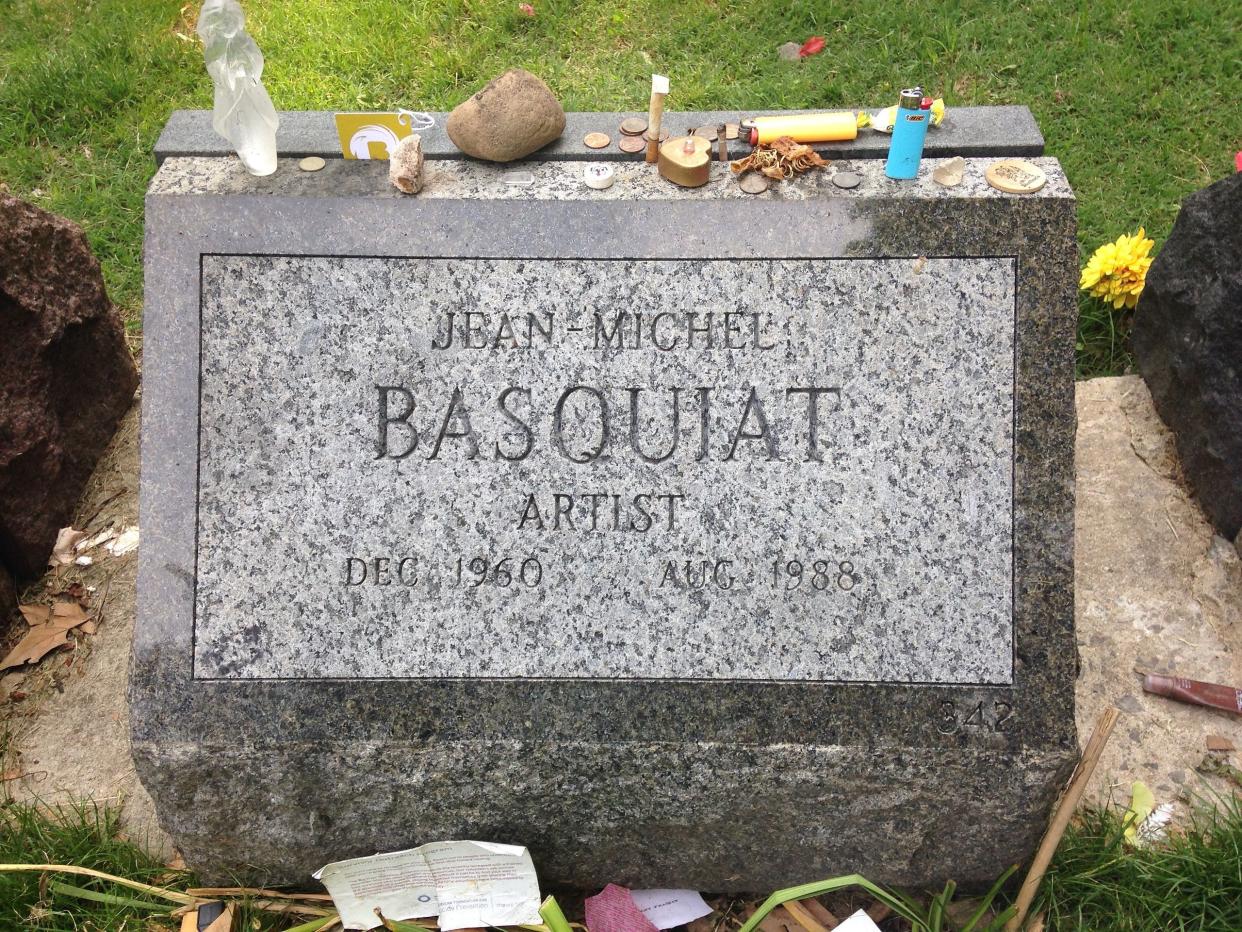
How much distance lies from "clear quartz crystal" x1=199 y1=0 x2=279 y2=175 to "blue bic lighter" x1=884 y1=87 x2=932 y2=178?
1340 mm

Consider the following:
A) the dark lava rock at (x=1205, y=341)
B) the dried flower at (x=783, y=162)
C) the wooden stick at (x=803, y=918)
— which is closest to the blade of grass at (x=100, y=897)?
the wooden stick at (x=803, y=918)

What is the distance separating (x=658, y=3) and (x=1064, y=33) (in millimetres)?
1506

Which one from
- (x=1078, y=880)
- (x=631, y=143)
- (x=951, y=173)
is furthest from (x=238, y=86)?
(x=1078, y=880)

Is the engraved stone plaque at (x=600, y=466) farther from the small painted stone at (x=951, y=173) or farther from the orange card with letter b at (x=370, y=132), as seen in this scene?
the orange card with letter b at (x=370, y=132)

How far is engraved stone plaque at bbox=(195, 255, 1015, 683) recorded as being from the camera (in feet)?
6.97

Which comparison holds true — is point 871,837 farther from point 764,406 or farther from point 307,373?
point 307,373

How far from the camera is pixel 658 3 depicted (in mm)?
3975

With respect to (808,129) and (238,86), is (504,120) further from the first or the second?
(808,129)

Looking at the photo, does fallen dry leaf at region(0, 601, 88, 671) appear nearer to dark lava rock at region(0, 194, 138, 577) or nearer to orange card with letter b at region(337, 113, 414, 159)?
dark lava rock at region(0, 194, 138, 577)

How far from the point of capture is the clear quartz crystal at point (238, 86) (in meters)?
2.15

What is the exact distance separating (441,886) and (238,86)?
1768 millimetres

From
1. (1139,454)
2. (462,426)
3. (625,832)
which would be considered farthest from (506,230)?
(1139,454)

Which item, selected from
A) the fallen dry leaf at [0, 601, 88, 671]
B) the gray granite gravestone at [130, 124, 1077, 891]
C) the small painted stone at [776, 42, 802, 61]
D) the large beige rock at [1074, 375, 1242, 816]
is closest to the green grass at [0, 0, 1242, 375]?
the small painted stone at [776, 42, 802, 61]

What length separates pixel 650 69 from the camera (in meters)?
3.79
